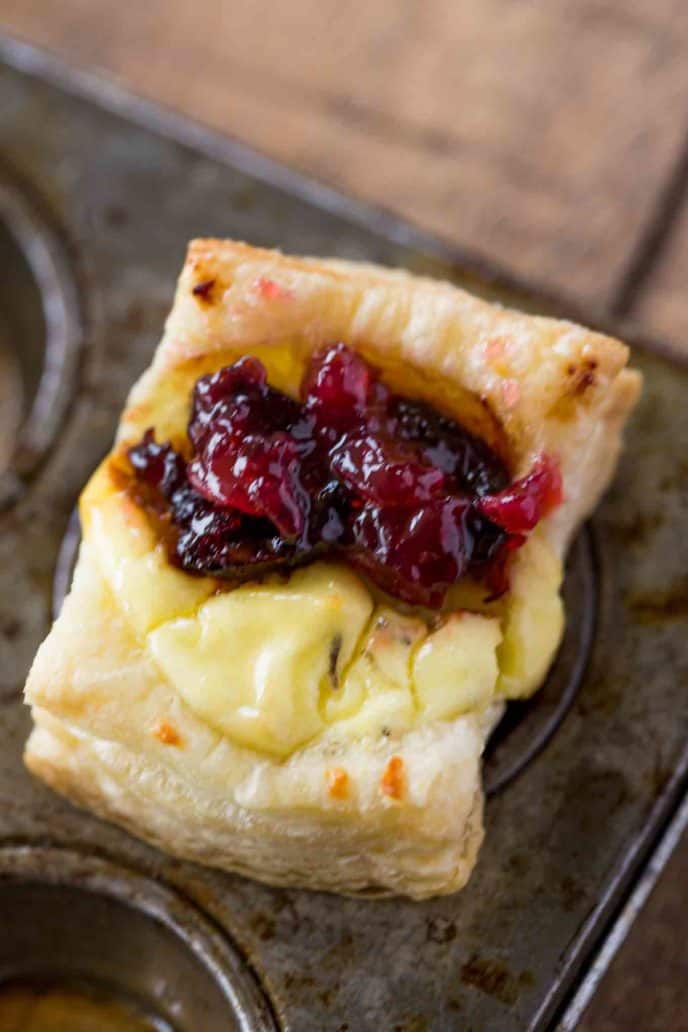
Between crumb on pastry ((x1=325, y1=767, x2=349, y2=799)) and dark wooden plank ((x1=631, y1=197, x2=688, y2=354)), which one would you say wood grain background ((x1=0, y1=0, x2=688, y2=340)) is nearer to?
dark wooden plank ((x1=631, y1=197, x2=688, y2=354))

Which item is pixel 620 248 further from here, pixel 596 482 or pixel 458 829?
pixel 458 829

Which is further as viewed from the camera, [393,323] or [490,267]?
[490,267]

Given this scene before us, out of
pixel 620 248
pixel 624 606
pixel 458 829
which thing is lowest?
pixel 458 829

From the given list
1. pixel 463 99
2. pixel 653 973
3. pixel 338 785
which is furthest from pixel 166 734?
pixel 463 99

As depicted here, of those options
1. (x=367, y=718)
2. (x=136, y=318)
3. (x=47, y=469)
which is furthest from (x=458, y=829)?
(x=136, y=318)

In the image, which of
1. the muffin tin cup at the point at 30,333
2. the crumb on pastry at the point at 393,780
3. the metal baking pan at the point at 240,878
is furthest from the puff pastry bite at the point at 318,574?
the muffin tin cup at the point at 30,333
